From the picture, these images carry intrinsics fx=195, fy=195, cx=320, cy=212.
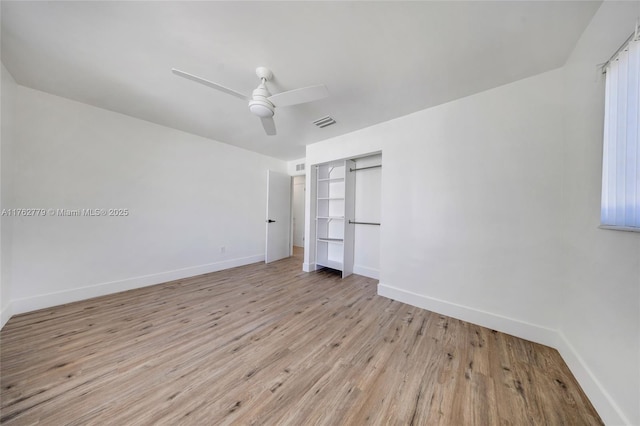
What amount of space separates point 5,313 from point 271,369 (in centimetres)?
303

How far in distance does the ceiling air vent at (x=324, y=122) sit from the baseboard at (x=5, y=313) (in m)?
4.18

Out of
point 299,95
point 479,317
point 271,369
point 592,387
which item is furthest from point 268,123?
point 592,387

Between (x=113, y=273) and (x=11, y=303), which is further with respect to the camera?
(x=113, y=273)

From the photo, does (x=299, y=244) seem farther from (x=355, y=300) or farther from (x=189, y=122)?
(x=189, y=122)

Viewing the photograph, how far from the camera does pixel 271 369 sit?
156 cm

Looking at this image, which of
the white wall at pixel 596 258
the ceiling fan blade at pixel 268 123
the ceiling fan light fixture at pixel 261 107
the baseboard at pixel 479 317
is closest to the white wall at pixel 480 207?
the baseboard at pixel 479 317

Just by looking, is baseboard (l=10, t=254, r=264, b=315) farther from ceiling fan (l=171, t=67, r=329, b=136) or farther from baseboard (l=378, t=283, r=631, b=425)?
baseboard (l=378, t=283, r=631, b=425)

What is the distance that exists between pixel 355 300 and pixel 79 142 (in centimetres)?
437

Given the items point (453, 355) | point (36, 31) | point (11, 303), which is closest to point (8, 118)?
point (36, 31)

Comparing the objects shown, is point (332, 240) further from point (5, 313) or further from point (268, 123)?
point (5, 313)

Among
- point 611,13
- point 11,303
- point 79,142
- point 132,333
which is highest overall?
point 611,13

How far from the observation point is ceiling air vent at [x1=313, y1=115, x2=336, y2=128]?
2.90 meters

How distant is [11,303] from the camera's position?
87.5 inches

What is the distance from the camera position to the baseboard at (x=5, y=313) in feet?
6.65
